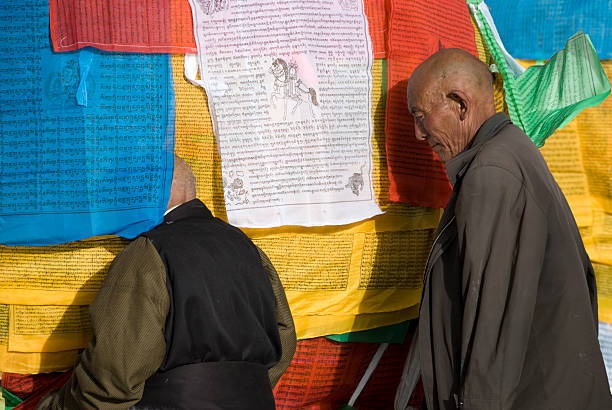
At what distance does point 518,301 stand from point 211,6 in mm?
1467

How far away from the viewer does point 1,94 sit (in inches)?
76.7

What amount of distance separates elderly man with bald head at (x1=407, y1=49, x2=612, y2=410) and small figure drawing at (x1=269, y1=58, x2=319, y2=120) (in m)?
0.73

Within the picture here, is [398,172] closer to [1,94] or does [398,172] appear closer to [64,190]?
[64,190]

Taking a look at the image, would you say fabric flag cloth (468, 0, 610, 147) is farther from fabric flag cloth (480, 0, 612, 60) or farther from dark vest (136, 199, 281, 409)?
dark vest (136, 199, 281, 409)

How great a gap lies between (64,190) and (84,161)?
0.12m

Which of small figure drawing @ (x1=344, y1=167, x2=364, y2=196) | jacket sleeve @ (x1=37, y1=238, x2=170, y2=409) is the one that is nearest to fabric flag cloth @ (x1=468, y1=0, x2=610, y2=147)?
small figure drawing @ (x1=344, y1=167, x2=364, y2=196)

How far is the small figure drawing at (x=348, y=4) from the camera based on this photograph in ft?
7.55

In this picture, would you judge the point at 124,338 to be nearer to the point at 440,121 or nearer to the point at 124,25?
the point at 124,25

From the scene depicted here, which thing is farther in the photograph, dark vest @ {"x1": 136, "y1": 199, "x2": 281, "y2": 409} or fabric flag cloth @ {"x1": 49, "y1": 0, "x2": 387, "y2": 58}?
fabric flag cloth @ {"x1": 49, "y1": 0, "x2": 387, "y2": 58}

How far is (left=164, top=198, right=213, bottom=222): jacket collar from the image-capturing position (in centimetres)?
186

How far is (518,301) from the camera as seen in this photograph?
61.7 inches

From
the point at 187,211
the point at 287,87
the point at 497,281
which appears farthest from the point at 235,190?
the point at 497,281

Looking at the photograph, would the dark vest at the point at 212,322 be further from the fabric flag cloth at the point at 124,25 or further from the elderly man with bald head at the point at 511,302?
the fabric flag cloth at the point at 124,25

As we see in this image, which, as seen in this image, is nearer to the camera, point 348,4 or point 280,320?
point 280,320
